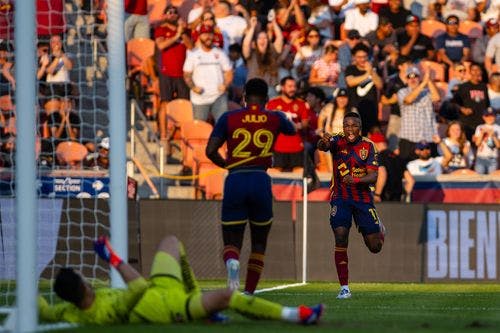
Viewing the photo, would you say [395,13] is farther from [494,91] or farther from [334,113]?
[334,113]

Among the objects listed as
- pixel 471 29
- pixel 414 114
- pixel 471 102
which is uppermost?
pixel 471 29

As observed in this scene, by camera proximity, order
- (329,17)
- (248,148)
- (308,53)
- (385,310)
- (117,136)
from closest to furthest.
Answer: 1. (117,136)
2. (385,310)
3. (248,148)
4. (308,53)
5. (329,17)

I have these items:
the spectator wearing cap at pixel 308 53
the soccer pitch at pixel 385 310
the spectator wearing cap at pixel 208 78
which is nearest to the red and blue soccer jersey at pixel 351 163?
the soccer pitch at pixel 385 310

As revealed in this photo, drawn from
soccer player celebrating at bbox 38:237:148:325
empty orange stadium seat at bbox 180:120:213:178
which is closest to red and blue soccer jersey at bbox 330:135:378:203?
soccer player celebrating at bbox 38:237:148:325

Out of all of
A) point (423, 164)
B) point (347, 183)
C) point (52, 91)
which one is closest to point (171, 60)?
point (423, 164)

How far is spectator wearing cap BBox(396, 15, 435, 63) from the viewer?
24953 millimetres

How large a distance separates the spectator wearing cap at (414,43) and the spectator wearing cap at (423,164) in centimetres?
236

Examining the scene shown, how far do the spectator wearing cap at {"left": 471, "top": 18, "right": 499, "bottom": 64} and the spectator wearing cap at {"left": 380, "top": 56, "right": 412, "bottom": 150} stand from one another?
6.18 feet

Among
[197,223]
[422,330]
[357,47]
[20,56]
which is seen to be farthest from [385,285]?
[20,56]

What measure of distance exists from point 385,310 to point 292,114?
9.27m

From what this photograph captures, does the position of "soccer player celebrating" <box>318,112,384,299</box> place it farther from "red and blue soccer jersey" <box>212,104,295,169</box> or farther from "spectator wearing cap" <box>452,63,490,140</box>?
"spectator wearing cap" <box>452,63,490,140</box>

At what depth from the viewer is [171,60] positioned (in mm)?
24141

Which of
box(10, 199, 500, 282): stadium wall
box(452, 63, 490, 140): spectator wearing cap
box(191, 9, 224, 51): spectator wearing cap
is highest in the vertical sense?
box(191, 9, 224, 51): spectator wearing cap

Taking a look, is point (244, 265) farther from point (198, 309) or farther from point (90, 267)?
point (198, 309)
